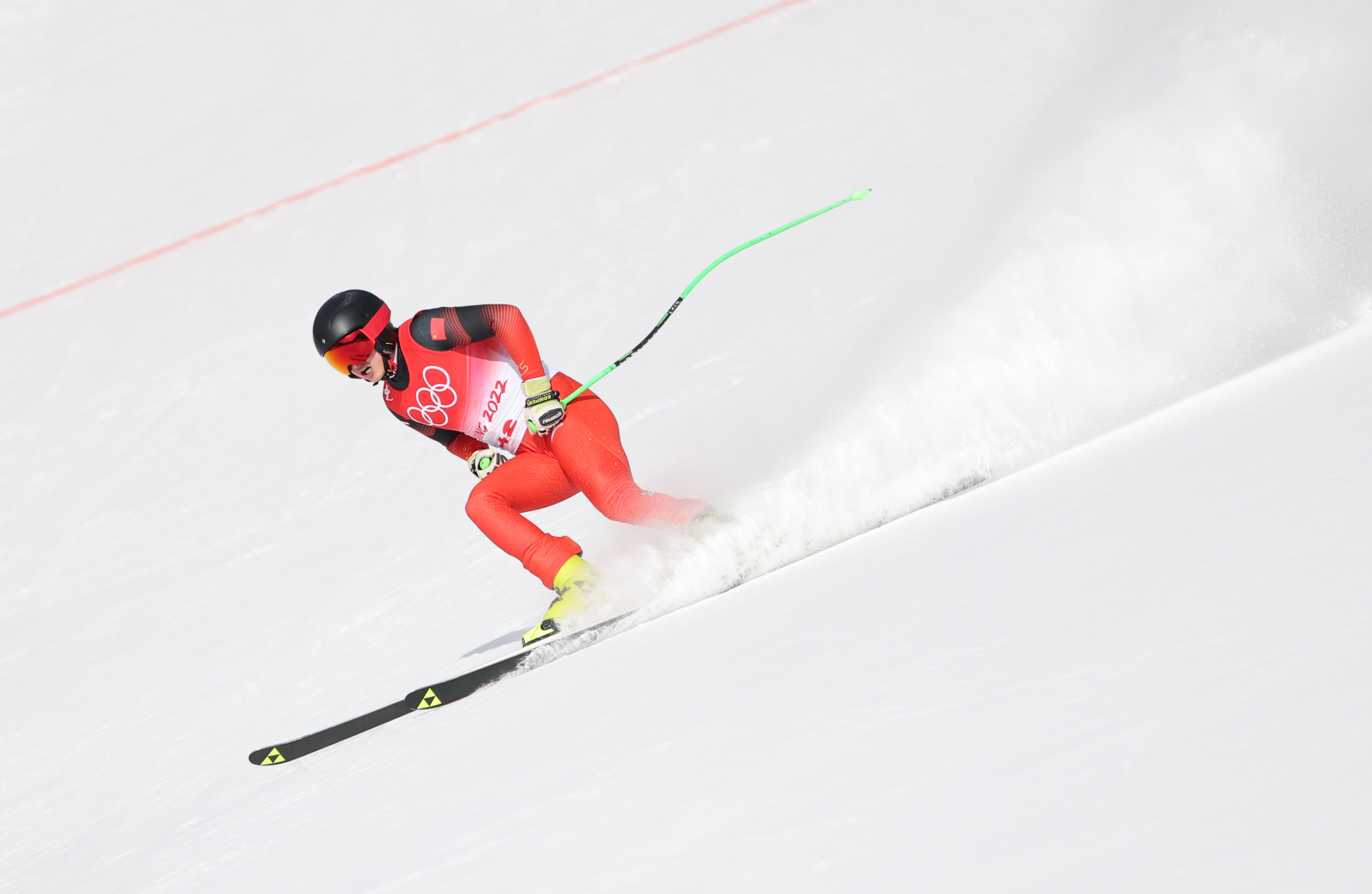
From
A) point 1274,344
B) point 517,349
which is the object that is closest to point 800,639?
point 517,349

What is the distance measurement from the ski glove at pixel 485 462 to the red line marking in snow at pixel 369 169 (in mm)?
3878

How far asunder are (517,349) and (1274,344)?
2.00 meters

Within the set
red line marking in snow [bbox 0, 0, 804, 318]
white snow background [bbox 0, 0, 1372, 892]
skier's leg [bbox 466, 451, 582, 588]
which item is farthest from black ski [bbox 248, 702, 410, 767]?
red line marking in snow [bbox 0, 0, 804, 318]

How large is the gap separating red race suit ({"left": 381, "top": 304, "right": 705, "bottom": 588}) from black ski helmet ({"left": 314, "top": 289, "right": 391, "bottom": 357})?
0.10 m

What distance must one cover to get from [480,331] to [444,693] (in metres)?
0.91

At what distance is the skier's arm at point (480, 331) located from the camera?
9.41 ft

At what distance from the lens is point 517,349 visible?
2863mm

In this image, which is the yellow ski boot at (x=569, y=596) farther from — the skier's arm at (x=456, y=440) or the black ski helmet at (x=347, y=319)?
the black ski helmet at (x=347, y=319)

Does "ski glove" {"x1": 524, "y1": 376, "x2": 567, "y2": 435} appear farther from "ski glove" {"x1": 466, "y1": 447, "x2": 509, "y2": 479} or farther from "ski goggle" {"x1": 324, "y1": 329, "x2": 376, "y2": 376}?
"ski goggle" {"x1": 324, "y1": 329, "x2": 376, "y2": 376}

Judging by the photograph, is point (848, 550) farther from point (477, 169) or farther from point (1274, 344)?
point (477, 169)

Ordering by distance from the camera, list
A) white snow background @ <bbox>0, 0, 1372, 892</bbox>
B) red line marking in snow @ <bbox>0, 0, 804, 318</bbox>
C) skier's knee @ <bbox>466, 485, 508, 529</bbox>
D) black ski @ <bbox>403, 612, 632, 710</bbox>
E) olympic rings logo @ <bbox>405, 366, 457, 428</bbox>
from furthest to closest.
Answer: red line marking in snow @ <bbox>0, 0, 804, 318</bbox>, olympic rings logo @ <bbox>405, 366, 457, 428</bbox>, skier's knee @ <bbox>466, 485, 508, 529</bbox>, black ski @ <bbox>403, 612, 632, 710</bbox>, white snow background @ <bbox>0, 0, 1372, 892</bbox>

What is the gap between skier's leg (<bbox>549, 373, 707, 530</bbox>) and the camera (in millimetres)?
2926

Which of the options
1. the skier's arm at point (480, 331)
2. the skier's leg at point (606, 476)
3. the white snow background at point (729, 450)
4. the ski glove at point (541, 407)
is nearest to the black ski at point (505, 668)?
the white snow background at point (729, 450)

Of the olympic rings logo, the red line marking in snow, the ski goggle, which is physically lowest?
the olympic rings logo
